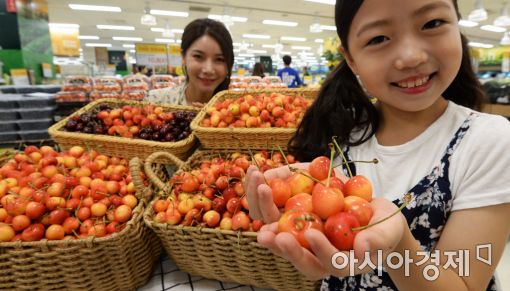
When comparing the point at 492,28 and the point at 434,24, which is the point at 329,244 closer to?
the point at 434,24

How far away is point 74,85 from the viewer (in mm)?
5617

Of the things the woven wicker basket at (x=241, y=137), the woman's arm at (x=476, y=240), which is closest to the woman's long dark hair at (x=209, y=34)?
the woven wicker basket at (x=241, y=137)

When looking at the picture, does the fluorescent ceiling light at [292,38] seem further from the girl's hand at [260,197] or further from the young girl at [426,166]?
the girl's hand at [260,197]

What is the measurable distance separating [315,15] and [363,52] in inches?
533

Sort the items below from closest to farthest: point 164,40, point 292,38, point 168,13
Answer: point 168,13 → point 292,38 → point 164,40

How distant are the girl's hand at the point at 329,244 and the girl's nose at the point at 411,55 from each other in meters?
0.34

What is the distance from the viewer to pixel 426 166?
875 mm

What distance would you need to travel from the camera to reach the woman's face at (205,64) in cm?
234

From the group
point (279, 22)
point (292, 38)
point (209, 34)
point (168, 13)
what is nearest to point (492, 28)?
point (292, 38)

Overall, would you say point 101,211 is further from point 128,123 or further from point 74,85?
point 74,85

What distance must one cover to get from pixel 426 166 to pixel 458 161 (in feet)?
0.27

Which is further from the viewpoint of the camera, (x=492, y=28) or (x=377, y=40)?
(x=492, y=28)

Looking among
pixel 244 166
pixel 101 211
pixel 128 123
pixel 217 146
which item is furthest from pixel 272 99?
pixel 101 211

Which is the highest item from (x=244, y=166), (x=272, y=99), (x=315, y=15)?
(x=315, y=15)
